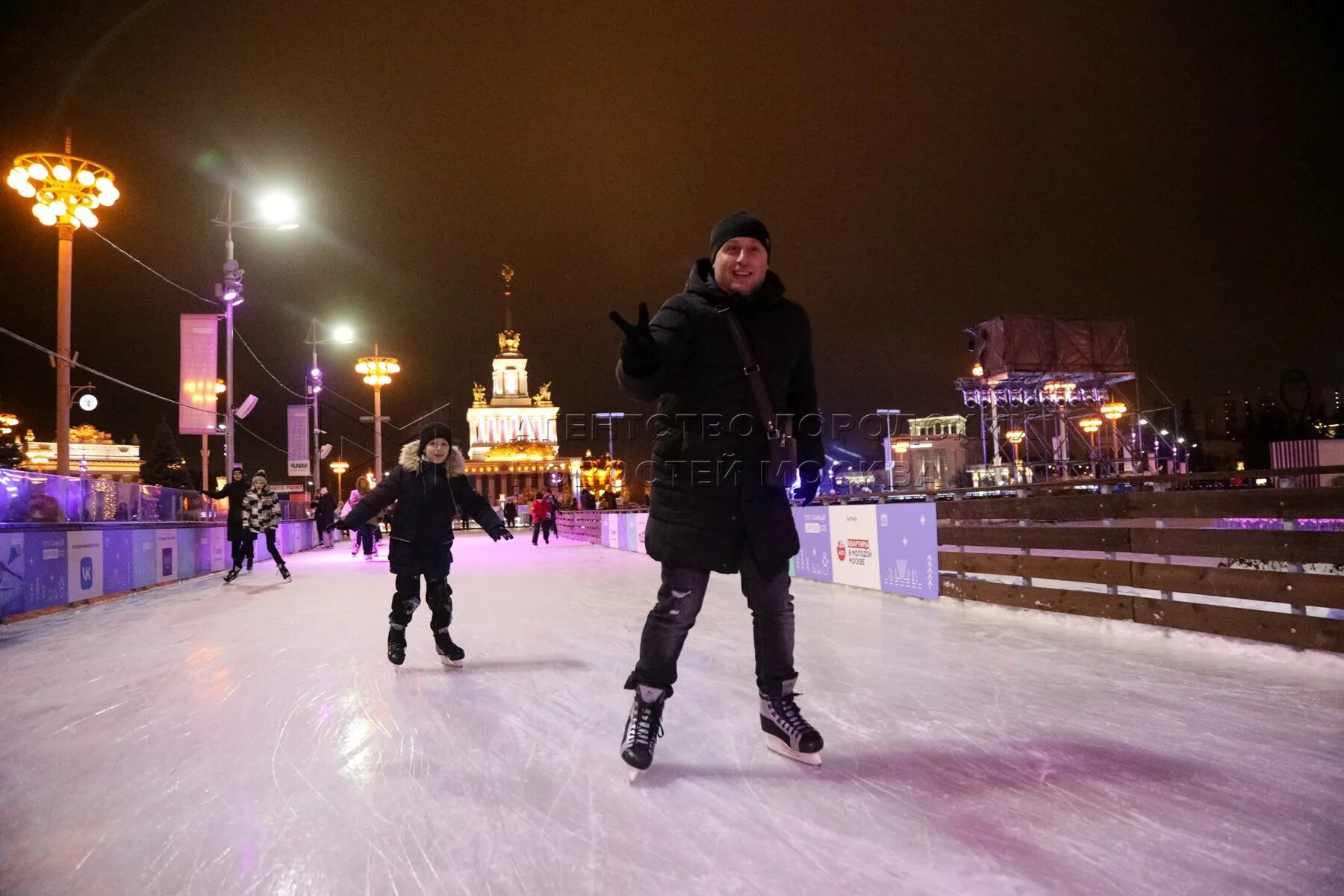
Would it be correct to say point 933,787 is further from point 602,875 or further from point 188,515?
point 188,515

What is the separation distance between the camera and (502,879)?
2146 millimetres

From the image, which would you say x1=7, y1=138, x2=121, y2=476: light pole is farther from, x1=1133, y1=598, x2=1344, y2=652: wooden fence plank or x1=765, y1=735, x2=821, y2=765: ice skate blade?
x1=1133, y1=598, x2=1344, y2=652: wooden fence plank

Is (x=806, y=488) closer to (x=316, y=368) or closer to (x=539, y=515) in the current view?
(x=539, y=515)

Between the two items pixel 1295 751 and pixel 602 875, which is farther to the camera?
pixel 1295 751

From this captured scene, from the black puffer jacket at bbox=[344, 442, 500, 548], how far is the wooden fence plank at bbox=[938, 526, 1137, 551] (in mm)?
5125

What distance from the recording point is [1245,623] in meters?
5.23

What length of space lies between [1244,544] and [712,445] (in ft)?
15.2

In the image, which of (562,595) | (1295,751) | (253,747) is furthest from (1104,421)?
(253,747)

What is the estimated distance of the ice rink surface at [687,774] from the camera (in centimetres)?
219

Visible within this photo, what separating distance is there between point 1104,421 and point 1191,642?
26270 mm

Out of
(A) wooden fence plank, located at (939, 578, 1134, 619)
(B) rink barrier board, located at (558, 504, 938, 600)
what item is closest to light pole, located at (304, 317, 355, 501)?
(B) rink barrier board, located at (558, 504, 938, 600)

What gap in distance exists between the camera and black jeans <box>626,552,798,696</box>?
3053 mm

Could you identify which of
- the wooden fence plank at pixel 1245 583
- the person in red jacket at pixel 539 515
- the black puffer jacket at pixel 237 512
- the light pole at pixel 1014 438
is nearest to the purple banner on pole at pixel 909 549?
the wooden fence plank at pixel 1245 583

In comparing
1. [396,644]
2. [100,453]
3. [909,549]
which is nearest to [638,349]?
[396,644]
